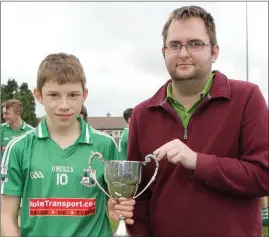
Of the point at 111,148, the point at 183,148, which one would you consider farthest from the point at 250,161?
the point at 111,148

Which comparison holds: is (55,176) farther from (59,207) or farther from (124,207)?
(124,207)

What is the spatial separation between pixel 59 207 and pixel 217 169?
78 centimetres

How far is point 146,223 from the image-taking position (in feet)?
7.08

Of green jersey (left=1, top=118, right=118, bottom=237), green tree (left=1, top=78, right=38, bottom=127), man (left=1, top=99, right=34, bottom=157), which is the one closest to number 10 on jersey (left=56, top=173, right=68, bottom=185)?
green jersey (left=1, top=118, right=118, bottom=237)

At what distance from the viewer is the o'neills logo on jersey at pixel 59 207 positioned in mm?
2133

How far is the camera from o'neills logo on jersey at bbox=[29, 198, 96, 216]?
213 cm

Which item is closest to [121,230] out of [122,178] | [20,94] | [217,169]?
[122,178]

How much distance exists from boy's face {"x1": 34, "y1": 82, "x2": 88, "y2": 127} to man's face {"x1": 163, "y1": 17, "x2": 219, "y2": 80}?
48 centimetres

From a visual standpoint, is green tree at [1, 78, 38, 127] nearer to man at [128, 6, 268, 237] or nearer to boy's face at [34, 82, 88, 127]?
boy's face at [34, 82, 88, 127]

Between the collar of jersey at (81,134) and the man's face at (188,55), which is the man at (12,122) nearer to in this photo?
the collar of jersey at (81,134)

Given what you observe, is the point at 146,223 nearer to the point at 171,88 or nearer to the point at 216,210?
the point at 216,210

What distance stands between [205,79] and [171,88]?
7.8 inches

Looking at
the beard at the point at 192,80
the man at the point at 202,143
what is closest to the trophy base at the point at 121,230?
the man at the point at 202,143

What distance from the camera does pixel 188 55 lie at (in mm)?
1984
